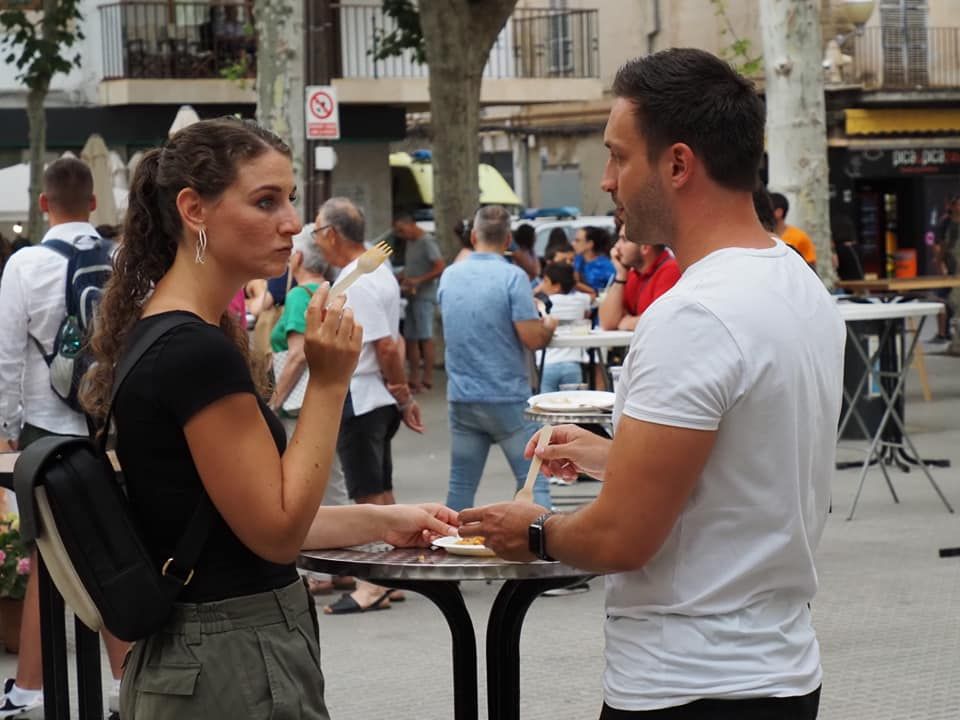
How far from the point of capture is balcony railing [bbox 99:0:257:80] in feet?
93.9

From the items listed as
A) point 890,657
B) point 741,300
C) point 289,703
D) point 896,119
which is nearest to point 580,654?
point 890,657

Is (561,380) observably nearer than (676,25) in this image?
Yes

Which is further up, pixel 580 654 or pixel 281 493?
pixel 281 493

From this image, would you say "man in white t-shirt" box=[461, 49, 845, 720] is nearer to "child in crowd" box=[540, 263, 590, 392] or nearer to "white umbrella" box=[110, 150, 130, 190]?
"child in crowd" box=[540, 263, 590, 392]

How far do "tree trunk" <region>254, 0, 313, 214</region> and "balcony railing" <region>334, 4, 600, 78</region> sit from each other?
10.2 meters

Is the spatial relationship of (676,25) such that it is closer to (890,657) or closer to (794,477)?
(890,657)

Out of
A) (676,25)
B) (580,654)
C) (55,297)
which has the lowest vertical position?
(580,654)

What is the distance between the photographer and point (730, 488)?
2664 mm

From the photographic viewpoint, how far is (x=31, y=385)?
270 inches

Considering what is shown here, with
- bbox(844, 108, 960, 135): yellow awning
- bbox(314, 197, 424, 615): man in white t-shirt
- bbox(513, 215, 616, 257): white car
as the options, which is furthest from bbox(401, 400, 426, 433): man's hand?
bbox(844, 108, 960, 135): yellow awning

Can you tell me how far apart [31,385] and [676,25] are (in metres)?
33.6

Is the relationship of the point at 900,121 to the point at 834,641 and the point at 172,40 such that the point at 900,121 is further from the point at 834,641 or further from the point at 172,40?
the point at 834,641

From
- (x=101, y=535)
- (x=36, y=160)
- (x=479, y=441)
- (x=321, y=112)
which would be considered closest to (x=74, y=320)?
(x=479, y=441)

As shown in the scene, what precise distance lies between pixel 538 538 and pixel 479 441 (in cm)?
594
